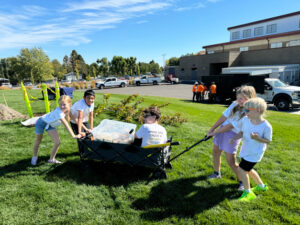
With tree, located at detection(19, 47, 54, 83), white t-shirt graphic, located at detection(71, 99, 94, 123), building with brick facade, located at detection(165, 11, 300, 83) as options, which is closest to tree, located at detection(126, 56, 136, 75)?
building with brick facade, located at detection(165, 11, 300, 83)

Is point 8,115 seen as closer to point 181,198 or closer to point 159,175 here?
point 159,175

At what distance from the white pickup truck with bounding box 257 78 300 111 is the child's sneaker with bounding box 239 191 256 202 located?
1160cm

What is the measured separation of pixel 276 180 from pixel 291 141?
267cm

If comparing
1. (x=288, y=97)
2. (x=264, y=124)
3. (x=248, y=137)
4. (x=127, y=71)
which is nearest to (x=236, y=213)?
(x=248, y=137)

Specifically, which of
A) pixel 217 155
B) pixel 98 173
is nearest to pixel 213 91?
pixel 217 155

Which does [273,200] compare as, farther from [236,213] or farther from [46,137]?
[46,137]

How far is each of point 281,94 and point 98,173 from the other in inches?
510

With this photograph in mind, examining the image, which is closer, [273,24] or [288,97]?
[288,97]

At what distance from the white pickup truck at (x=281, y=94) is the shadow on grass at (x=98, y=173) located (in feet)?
39.6

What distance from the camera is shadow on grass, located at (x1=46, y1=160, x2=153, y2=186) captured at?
351 centimetres

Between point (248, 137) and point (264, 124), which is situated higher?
point (264, 124)

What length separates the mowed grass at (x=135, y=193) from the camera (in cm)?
267

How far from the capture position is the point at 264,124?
8.43 ft

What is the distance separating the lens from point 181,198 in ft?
10.1
